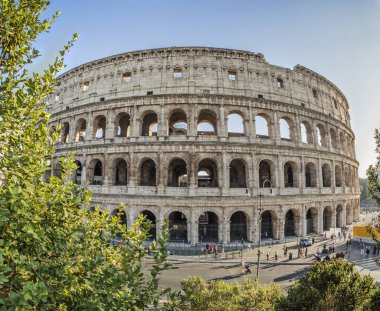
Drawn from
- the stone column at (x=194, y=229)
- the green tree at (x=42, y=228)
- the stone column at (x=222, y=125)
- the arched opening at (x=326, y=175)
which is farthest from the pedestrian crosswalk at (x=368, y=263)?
the green tree at (x=42, y=228)

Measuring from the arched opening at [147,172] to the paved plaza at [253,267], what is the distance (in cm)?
920

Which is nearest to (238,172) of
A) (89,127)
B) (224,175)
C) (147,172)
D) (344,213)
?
(224,175)

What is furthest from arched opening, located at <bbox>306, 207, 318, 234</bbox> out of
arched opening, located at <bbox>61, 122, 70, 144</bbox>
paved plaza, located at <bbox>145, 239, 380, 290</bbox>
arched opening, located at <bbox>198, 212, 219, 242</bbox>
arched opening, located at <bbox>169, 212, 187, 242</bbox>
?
arched opening, located at <bbox>61, 122, 70, 144</bbox>

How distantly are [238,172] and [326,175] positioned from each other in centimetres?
1144

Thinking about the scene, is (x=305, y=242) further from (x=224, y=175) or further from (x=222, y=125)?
(x=222, y=125)

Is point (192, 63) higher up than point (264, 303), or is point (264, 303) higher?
point (192, 63)

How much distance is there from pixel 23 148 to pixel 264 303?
8.34 meters

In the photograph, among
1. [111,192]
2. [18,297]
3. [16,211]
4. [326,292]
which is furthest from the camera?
[111,192]

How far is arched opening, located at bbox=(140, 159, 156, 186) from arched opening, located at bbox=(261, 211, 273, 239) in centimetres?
1263

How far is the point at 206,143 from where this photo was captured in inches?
836

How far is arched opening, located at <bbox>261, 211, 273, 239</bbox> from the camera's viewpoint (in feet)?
75.3

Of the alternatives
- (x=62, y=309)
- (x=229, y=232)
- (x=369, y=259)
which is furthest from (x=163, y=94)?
(x=369, y=259)

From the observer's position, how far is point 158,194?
2081 cm

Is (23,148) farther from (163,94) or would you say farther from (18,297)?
(163,94)
